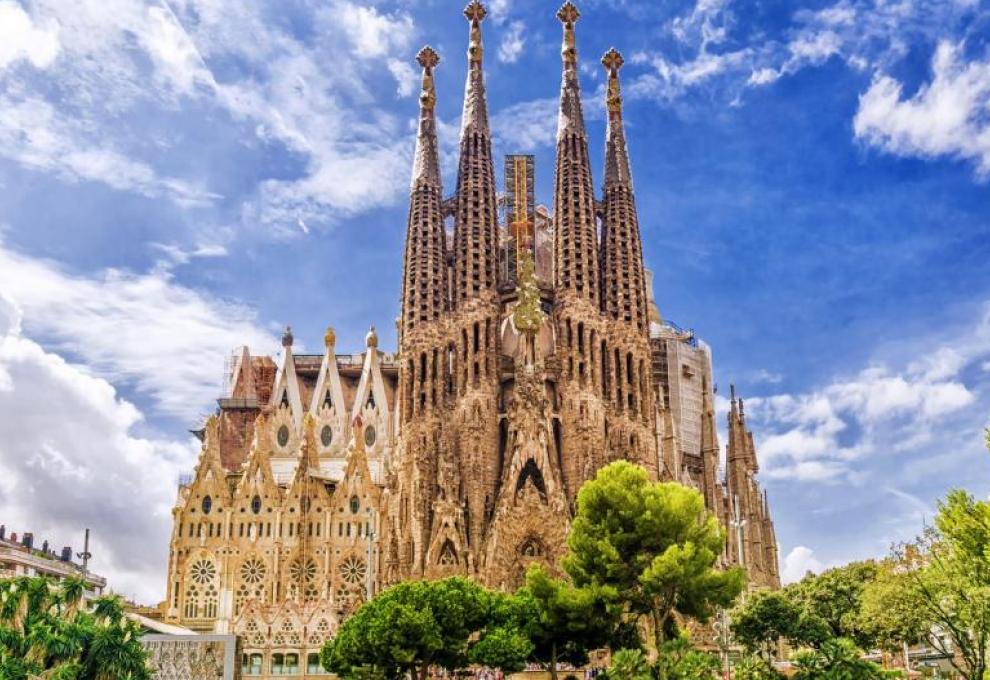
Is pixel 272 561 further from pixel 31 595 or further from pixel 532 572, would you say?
pixel 31 595

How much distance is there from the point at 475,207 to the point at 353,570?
61.9ft

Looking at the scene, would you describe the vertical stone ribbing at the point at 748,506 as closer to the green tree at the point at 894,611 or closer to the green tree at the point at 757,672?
the green tree at the point at 894,611

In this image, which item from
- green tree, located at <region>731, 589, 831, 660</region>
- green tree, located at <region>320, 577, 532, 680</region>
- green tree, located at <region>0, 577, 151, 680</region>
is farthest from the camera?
green tree, located at <region>731, 589, 831, 660</region>

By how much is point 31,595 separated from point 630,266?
33.6 m

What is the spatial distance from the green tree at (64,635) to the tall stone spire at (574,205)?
29204mm

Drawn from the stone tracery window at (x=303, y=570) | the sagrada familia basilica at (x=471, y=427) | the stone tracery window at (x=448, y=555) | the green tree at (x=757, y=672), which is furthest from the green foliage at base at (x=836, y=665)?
the stone tracery window at (x=303, y=570)

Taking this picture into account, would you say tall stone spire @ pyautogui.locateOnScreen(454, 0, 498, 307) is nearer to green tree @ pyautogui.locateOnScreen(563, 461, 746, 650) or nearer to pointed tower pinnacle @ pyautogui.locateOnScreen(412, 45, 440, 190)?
pointed tower pinnacle @ pyautogui.locateOnScreen(412, 45, 440, 190)

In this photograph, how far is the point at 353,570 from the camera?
53.5 metres

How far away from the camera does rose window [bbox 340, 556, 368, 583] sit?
5334 cm

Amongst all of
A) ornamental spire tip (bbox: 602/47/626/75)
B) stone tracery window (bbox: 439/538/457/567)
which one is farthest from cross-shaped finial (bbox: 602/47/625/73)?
stone tracery window (bbox: 439/538/457/567)

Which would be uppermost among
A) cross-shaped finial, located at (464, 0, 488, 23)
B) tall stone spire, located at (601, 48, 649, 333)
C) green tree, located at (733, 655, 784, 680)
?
cross-shaped finial, located at (464, 0, 488, 23)

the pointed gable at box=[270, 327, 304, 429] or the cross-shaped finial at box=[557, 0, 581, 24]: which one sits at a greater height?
the cross-shaped finial at box=[557, 0, 581, 24]

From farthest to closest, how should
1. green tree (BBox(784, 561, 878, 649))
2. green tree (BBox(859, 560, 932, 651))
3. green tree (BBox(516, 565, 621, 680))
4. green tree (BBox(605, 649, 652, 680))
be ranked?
green tree (BBox(784, 561, 878, 649))
green tree (BBox(516, 565, 621, 680))
green tree (BBox(859, 560, 932, 651))
green tree (BBox(605, 649, 652, 680))

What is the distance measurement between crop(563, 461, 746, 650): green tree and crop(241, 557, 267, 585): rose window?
84.5 ft
